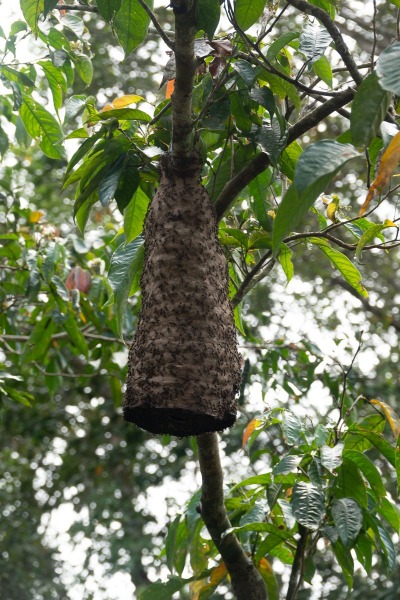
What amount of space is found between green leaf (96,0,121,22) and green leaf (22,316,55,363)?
6.60 feet

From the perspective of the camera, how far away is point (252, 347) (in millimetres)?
3557

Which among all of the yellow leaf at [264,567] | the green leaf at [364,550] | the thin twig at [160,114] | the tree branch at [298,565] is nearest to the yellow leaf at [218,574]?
the yellow leaf at [264,567]

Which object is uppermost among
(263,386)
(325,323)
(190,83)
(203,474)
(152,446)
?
(325,323)

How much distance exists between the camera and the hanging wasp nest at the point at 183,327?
1468 mm

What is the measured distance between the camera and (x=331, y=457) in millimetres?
1925

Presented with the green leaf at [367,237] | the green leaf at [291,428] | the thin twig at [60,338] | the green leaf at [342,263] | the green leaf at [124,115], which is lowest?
the green leaf at [291,428]

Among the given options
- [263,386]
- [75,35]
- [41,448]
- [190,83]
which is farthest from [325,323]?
[190,83]

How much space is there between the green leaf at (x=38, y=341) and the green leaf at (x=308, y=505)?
1.76 metres

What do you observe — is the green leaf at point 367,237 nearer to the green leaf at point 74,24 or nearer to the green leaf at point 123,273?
the green leaf at point 123,273

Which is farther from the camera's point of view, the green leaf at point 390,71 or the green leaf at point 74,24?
the green leaf at point 74,24

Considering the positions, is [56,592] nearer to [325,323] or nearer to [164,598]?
[325,323]

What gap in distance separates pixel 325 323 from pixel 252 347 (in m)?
3.57

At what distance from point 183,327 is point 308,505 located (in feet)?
2.01

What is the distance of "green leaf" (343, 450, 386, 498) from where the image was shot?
2031 millimetres
